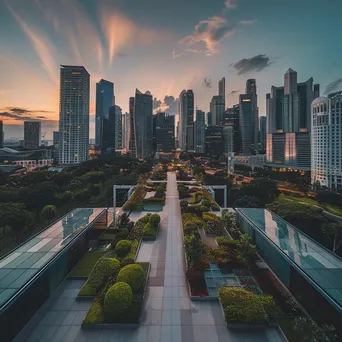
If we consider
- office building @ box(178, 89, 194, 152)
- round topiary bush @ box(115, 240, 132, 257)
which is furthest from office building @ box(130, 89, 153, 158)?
round topiary bush @ box(115, 240, 132, 257)

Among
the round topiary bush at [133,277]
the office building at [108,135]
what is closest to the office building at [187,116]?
the office building at [108,135]

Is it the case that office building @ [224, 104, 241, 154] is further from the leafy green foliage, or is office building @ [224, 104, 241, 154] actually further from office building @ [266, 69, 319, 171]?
the leafy green foliage

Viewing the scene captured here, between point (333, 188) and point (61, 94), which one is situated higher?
point (61, 94)

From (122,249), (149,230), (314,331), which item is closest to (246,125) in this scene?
(149,230)

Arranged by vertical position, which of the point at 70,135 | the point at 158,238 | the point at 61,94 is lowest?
the point at 158,238

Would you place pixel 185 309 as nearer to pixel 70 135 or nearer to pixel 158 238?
pixel 158 238

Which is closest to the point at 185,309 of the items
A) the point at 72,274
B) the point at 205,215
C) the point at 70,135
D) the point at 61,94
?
the point at 72,274

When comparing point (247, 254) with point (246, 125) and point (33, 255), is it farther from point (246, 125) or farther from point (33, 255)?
point (246, 125)
